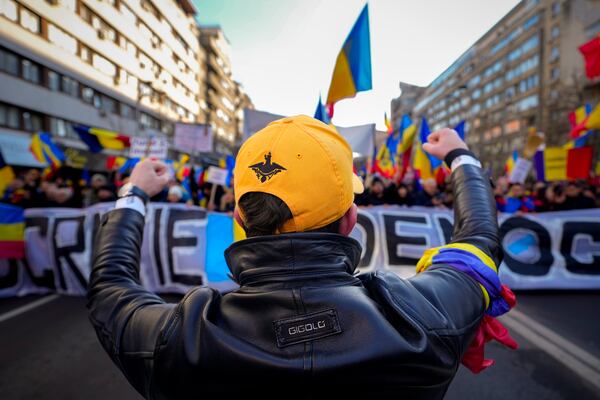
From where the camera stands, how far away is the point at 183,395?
0.72 metres

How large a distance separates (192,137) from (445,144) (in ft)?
46.9

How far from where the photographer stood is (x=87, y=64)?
23469 millimetres

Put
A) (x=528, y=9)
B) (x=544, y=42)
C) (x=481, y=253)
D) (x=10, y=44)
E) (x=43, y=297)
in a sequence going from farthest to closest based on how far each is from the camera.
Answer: (x=528, y=9) → (x=544, y=42) → (x=10, y=44) → (x=43, y=297) → (x=481, y=253)

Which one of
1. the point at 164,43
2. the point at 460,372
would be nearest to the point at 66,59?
the point at 164,43

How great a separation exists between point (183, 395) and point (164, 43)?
39.7m

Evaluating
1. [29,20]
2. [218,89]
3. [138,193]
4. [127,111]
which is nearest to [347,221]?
[138,193]

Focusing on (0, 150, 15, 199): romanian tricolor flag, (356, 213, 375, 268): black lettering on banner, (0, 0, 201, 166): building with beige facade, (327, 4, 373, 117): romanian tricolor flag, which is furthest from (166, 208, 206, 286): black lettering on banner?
(0, 0, 201, 166): building with beige facade

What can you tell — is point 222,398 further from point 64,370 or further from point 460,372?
point 64,370

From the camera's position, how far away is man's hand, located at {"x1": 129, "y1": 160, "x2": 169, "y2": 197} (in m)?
1.25

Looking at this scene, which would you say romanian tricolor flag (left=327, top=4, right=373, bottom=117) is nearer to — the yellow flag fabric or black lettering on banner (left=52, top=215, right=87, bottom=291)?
black lettering on banner (left=52, top=215, right=87, bottom=291)

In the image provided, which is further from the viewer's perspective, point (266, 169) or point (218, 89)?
point (218, 89)

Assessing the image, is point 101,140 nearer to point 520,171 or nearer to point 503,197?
point 503,197

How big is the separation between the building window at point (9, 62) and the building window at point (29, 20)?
5.60 feet

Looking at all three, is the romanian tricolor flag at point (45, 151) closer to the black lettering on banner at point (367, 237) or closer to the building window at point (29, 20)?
the black lettering on banner at point (367, 237)
